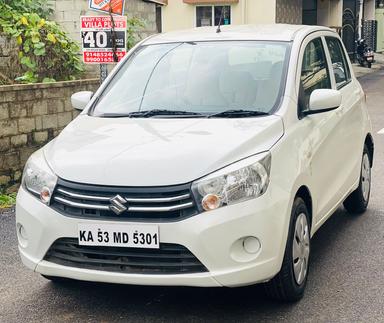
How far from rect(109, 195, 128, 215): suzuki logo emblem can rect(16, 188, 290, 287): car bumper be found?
21 centimetres

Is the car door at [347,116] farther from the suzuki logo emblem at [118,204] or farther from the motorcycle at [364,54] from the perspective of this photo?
the motorcycle at [364,54]

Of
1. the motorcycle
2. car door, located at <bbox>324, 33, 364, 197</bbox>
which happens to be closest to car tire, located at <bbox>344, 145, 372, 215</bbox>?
car door, located at <bbox>324, 33, 364, 197</bbox>

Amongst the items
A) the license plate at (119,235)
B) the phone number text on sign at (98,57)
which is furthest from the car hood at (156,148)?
the phone number text on sign at (98,57)

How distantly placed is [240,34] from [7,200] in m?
3.54

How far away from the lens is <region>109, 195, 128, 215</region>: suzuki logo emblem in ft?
12.9

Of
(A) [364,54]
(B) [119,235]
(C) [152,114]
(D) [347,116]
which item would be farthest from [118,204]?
(A) [364,54]

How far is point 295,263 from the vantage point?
174 inches

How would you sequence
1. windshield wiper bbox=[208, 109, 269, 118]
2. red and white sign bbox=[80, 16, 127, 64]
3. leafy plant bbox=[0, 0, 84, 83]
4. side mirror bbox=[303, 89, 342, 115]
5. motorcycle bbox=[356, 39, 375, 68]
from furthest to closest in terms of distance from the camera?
motorcycle bbox=[356, 39, 375, 68], leafy plant bbox=[0, 0, 84, 83], red and white sign bbox=[80, 16, 127, 64], side mirror bbox=[303, 89, 342, 115], windshield wiper bbox=[208, 109, 269, 118]

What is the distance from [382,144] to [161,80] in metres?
6.39

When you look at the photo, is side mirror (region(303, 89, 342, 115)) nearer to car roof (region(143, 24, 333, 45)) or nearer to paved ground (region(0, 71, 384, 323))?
car roof (region(143, 24, 333, 45))

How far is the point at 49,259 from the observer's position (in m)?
4.21

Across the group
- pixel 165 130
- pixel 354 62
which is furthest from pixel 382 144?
pixel 354 62

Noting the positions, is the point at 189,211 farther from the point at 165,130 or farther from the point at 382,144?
the point at 382,144

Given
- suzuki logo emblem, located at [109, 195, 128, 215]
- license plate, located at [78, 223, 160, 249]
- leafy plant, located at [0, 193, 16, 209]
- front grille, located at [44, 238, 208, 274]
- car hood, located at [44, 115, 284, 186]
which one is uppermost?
car hood, located at [44, 115, 284, 186]
